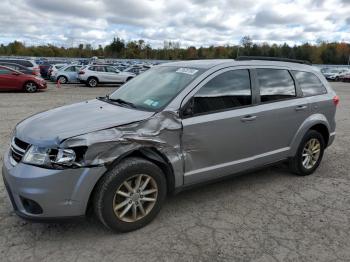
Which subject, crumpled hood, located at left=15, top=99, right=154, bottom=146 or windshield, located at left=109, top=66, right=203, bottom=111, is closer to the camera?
crumpled hood, located at left=15, top=99, right=154, bottom=146

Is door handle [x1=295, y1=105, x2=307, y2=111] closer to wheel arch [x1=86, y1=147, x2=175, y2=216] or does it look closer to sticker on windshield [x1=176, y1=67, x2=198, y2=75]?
sticker on windshield [x1=176, y1=67, x2=198, y2=75]

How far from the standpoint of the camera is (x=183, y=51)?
11350cm

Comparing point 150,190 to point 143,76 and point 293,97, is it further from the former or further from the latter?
point 293,97

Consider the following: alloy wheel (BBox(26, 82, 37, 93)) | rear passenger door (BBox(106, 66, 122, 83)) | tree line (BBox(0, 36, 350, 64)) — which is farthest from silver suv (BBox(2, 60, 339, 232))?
tree line (BBox(0, 36, 350, 64))

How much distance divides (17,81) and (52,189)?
16.7 m

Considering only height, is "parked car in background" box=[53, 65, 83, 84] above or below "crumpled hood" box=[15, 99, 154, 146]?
below

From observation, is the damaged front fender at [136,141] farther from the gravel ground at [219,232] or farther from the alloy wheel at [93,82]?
the alloy wheel at [93,82]

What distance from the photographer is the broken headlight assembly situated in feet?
10.2

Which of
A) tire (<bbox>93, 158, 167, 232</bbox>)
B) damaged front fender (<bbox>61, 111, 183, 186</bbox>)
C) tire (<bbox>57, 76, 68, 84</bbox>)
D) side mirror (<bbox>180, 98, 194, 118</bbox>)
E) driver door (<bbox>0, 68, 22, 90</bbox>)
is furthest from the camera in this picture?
tire (<bbox>57, 76, 68, 84</bbox>)

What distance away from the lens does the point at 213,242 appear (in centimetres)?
343

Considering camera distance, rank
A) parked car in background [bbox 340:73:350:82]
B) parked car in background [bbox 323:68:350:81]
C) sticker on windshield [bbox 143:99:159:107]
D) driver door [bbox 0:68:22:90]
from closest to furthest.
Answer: sticker on windshield [bbox 143:99:159:107], driver door [bbox 0:68:22:90], parked car in background [bbox 340:73:350:82], parked car in background [bbox 323:68:350:81]

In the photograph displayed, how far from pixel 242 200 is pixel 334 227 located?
109cm

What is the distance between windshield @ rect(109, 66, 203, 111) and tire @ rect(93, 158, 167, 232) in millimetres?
707

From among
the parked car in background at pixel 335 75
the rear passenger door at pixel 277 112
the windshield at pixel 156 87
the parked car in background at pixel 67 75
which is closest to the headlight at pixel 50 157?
the windshield at pixel 156 87
